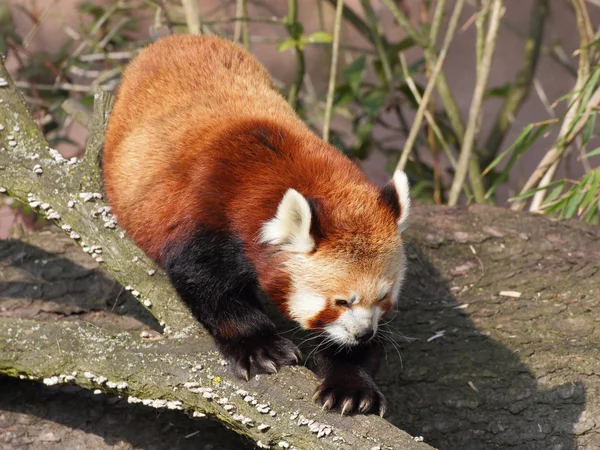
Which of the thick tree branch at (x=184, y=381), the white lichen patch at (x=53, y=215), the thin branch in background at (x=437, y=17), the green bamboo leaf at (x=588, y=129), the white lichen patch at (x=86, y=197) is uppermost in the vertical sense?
the thin branch in background at (x=437, y=17)

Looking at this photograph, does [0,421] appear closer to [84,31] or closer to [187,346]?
[187,346]

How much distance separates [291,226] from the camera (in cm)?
249

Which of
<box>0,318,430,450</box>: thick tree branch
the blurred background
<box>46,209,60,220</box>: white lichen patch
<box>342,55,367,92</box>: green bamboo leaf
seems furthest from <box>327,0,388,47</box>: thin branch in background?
<box>0,318,430,450</box>: thick tree branch

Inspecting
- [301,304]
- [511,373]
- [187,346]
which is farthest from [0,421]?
[511,373]

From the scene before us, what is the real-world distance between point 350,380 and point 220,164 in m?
0.89

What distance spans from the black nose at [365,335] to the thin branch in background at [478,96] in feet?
7.35

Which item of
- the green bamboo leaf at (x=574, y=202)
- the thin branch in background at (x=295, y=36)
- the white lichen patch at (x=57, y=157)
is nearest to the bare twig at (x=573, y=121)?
the green bamboo leaf at (x=574, y=202)

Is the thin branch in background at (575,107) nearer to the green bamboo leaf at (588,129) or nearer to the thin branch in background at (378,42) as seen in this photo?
the green bamboo leaf at (588,129)

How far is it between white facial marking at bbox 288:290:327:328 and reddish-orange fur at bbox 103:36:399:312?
1.8 inches

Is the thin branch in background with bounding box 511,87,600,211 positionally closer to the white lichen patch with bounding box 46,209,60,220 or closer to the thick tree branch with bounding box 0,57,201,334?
the thick tree branch with bounding box 0,57,201,334

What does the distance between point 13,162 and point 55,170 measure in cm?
17

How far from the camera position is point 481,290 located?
11.6ft

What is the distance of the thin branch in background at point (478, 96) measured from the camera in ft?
14.2

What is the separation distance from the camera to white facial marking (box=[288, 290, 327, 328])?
2580 millimetres
